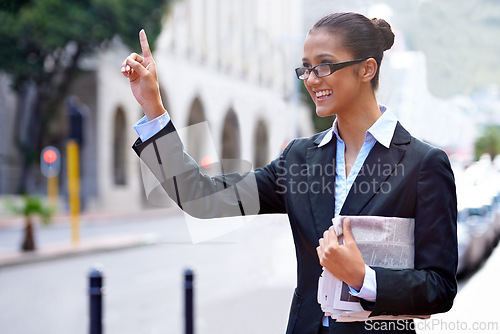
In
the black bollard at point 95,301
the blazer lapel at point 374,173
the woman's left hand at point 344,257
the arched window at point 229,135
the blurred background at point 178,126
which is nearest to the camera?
the woman's left hand at point 344,257

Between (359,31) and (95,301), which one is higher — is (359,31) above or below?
above

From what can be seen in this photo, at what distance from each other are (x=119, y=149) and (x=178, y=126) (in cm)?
1460

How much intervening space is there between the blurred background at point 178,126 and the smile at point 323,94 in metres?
0.31

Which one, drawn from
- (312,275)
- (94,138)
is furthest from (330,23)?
(94,138)

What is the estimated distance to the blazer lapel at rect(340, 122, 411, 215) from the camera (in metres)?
1.45

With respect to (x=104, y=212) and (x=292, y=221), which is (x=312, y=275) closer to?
(x=292, y=221)

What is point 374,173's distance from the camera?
1.49 m

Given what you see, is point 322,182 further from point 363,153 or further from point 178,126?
point 178,126

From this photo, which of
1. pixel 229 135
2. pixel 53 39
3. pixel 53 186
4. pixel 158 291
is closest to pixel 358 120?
pixel 158 291

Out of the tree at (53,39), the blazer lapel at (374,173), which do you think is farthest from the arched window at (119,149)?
the blazer lapel at (374,173)

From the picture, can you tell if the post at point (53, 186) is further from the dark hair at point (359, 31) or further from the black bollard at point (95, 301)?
the dark hair at point (359, 31)

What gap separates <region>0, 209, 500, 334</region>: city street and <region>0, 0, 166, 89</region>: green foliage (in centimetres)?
803

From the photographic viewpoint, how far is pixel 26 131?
22.1 m

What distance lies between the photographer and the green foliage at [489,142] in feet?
8.34
